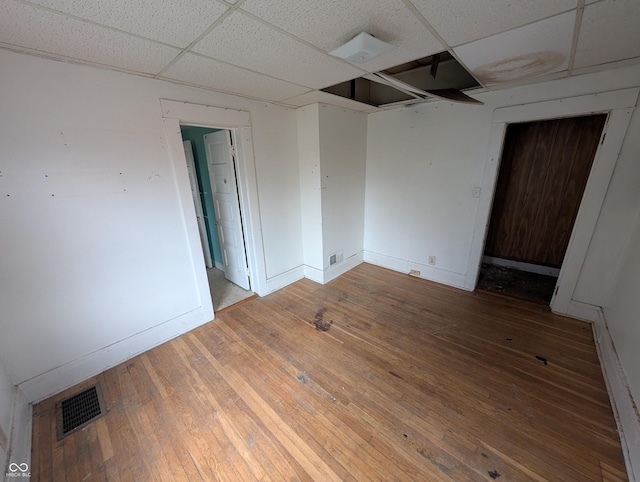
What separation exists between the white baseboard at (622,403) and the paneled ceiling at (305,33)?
224 cm

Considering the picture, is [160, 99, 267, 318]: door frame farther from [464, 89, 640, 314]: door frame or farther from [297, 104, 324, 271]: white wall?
[464, 89, 640, 314]: door frame

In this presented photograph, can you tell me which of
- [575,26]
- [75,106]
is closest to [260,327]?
[75,106]

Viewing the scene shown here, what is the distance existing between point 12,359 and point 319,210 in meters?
2.96

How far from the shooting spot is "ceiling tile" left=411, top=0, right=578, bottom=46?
1158 millimetres

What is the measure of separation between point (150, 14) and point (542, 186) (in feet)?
14.8

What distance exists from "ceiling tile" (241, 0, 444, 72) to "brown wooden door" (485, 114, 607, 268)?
270 centimetres

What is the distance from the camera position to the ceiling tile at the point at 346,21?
114 centimetres

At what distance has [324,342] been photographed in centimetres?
235

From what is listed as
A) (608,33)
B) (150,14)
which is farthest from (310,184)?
(608,33)

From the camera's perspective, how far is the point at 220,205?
10.9 feet

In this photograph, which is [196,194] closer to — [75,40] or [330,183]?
[330,183]

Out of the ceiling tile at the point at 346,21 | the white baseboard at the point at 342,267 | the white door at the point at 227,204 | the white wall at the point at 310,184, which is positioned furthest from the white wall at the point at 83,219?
the white baseboard at the point at 342,267

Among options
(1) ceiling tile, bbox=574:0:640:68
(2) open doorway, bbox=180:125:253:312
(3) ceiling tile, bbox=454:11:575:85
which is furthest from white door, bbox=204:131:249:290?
(1) ceiling tile, bbox=574:0:640:68

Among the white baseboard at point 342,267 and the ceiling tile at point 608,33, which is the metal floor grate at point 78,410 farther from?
the ceiling tile at point 608,33
